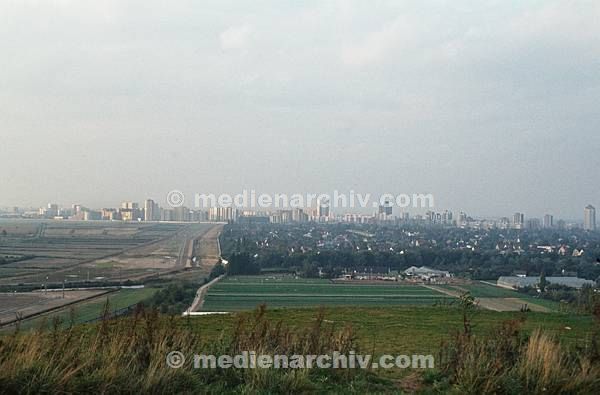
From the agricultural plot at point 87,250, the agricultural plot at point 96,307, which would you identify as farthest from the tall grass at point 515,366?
the agricultural plot at point 87,250

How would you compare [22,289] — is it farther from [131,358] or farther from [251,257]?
[251,257]

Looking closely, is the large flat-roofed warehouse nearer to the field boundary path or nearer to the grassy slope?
the grassy slope

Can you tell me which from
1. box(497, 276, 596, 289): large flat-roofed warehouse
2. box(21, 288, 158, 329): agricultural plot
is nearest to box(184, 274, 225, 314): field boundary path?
box(21, 288, 158, 329): agricultural plot

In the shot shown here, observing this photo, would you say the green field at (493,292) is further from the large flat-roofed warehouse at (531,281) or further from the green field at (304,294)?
the green field at (304,294)

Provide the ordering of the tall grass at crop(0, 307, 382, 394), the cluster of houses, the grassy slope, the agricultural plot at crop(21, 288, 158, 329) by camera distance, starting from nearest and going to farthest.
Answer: the tall grass at crop(0, 307, 382, 394)
the agricultural plot at crop(21, 288, 158, 329)
the grassy slope
the cluster of houses

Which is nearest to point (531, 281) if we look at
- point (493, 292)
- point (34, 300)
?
point (493, 292)

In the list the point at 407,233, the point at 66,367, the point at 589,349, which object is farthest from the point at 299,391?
the point at 407,233

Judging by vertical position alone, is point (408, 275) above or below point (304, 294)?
below

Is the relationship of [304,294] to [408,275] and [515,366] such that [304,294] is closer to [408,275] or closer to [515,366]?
[408,275]
